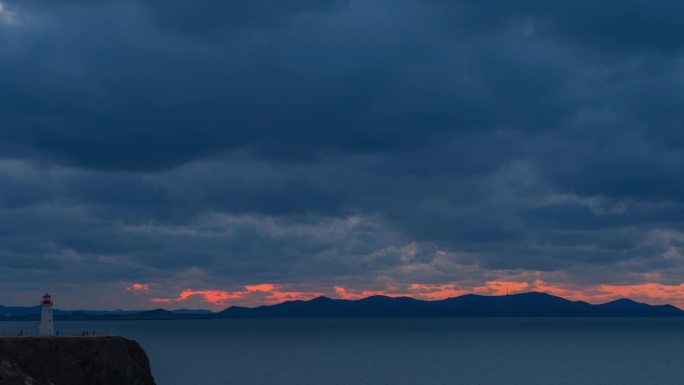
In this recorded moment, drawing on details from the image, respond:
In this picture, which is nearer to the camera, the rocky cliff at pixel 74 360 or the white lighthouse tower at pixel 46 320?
the rocky cliff at pixel 74 360

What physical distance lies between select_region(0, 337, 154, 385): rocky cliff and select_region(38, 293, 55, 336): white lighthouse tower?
8.52 m

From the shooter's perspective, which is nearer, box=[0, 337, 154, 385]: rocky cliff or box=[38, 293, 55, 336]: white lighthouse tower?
box=[0, 337, 154, 385]: rocky cliff

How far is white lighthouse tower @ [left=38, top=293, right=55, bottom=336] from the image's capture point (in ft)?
373

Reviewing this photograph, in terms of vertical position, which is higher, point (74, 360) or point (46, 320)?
point (46, 320)

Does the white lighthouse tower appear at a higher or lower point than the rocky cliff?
higher

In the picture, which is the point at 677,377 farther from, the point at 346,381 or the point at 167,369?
the point at 167,369

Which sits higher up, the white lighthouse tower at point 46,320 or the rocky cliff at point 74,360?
the white lighthouse tower at point 46,320

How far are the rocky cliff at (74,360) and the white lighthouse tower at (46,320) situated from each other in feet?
28.0

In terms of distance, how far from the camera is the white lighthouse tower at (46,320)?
114 metres

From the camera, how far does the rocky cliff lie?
328 feet

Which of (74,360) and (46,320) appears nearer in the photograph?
(74,360)

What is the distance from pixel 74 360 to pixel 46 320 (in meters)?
15.4

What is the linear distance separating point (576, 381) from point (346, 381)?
2030 inches

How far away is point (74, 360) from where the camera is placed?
103 metres
